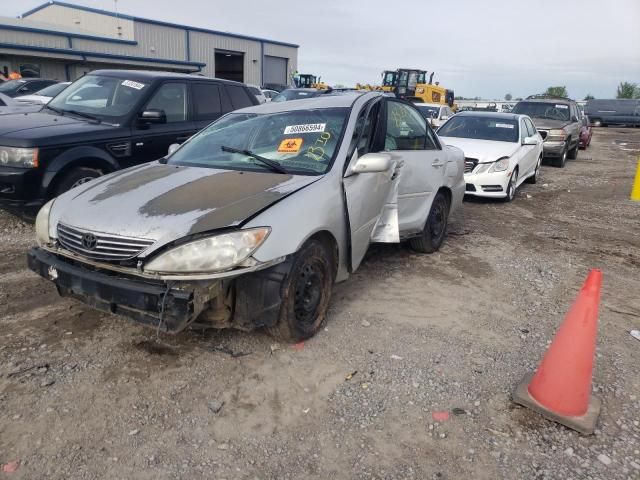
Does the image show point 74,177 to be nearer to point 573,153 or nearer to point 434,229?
point 434,229

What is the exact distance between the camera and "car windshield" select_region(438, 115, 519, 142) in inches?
368

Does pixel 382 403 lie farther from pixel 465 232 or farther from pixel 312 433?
pixel 465 232

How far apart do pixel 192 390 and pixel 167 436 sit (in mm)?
392

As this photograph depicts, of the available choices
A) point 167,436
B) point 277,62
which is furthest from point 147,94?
point 277,62

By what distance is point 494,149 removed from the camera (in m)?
8.60

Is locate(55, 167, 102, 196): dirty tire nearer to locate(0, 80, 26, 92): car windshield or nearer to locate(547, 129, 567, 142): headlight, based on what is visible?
locate(547, 129, 567, 142): headlight

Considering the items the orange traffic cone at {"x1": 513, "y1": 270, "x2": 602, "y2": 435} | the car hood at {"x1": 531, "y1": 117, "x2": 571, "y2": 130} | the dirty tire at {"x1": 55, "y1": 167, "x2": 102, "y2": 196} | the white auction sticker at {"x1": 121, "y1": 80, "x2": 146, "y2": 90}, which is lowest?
the orange traffic cone at {"x1": 513, "y1": 270, "x2": 602, "y2": 435}

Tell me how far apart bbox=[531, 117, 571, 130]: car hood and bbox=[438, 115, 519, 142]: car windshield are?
4.97 meters

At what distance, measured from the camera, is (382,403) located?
2883 mm

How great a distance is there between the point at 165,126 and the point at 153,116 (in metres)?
0.56

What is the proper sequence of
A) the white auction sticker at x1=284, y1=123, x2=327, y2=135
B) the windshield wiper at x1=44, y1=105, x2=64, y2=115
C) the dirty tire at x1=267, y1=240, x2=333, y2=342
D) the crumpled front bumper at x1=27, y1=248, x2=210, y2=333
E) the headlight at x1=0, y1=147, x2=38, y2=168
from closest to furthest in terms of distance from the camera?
the crumpled front bumper at x1=27, y1=248, x2=210, y2=333, the dirty tire at x1=267, y1=240, x2=333, y2=342, the white auction sticker at x1=284, y1=123, x2=327, y2=135, the headlight at x1=0, y1=147, x2=38, y2=168, the windshield wiper at x1=44, y1=105, x2=64, y2=115

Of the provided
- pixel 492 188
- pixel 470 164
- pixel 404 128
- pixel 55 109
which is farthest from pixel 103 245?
pixel 492 188

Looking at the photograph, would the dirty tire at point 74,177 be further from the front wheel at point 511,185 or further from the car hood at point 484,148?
the front wheel at point 511,185

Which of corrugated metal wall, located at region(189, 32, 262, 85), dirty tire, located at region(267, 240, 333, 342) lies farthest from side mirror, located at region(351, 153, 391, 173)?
corrugated metal wall, located at region(189, 32, 262, 85)
